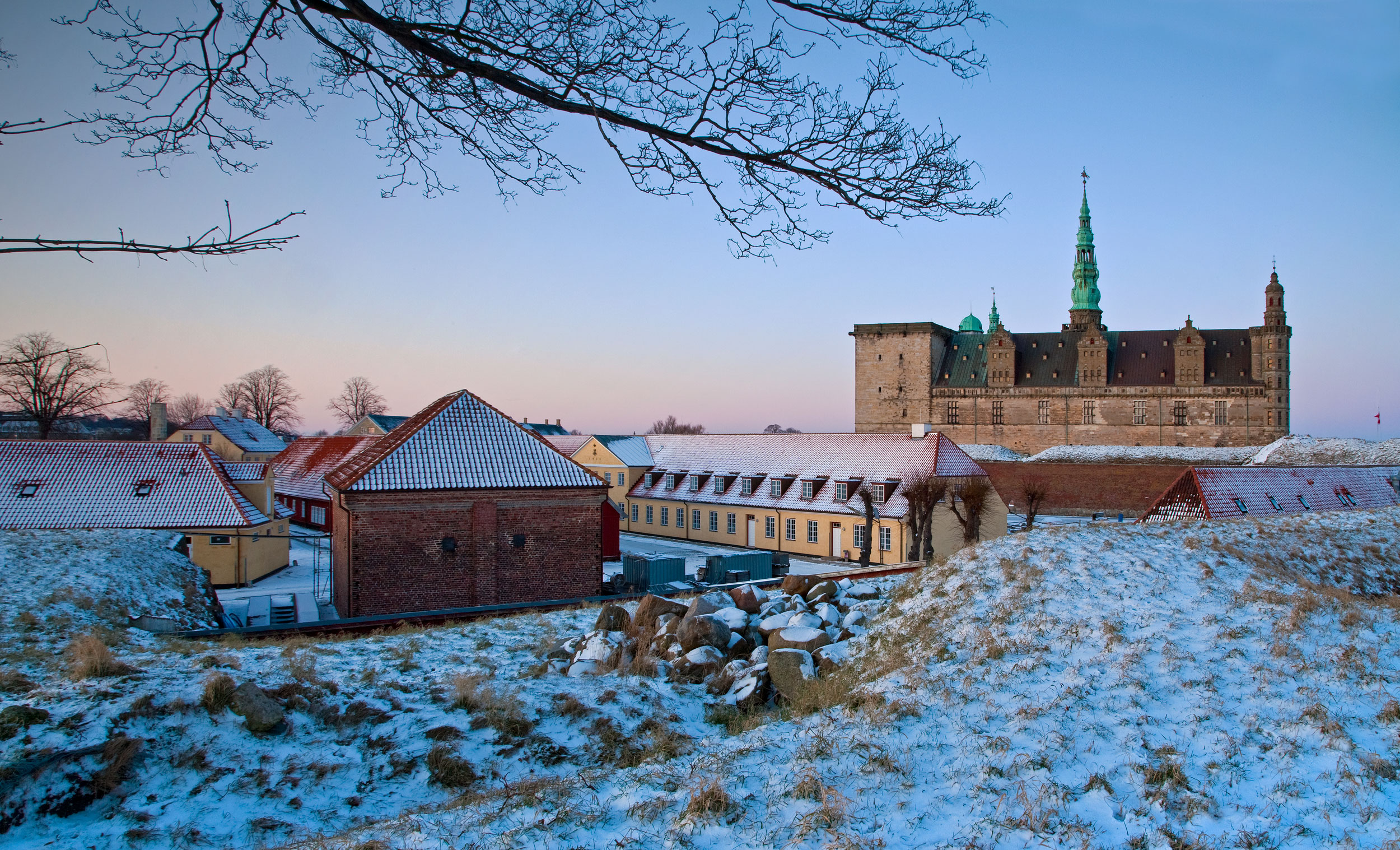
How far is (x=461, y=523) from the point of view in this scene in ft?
58.3

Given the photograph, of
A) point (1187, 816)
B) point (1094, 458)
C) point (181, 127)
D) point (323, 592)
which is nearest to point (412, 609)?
point (323, 592)

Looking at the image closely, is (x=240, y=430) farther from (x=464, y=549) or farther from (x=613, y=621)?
(x=613, y=621)

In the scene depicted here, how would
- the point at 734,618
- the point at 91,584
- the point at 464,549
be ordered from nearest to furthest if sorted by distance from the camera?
the point at 734,618 → the point at 91,584 → the point at 464,549

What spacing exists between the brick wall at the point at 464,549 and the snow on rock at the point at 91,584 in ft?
10.1

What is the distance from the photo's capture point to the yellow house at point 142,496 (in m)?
20.9

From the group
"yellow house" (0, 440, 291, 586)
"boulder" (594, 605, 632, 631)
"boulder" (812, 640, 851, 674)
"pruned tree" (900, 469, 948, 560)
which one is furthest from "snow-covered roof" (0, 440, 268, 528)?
"pruned tree" (900, 469, 948, 560)

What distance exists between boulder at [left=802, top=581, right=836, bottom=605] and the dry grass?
26.5 feet

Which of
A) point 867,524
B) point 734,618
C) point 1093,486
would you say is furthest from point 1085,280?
point 734,618

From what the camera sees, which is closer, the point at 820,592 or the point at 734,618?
the point at 734,618

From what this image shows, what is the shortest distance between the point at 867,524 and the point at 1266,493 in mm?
12942

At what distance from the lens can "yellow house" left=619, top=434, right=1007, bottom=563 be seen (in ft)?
96.3

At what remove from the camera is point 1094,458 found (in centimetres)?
4606

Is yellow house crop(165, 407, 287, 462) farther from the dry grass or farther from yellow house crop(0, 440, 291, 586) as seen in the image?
the dry grass

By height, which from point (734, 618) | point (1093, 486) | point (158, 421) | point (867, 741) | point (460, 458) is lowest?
point (1093, 486)
